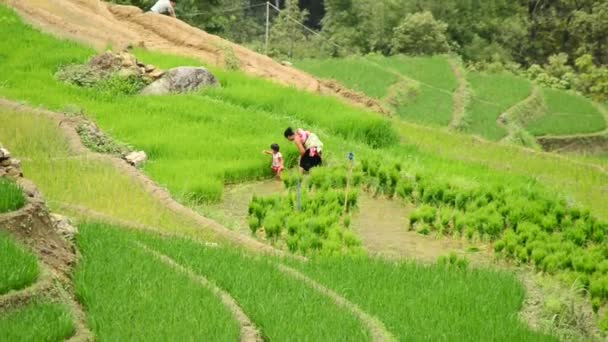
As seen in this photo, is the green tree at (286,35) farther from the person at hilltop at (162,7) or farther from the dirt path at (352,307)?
the dirt path at (352,307)

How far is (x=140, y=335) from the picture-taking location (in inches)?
255

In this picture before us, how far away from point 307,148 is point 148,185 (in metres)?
2.76

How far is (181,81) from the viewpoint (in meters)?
17.2

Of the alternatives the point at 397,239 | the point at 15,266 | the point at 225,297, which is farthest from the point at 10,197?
the point at 397,239

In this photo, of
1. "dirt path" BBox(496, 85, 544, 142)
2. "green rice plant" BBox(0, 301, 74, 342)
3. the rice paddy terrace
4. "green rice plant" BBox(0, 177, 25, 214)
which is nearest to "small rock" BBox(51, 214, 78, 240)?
the rice paddy terrace

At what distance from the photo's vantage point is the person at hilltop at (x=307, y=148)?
43.6ft

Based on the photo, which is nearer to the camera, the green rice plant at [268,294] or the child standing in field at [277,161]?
the green rice plant at [268,294]

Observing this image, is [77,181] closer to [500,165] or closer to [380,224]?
[380,224]

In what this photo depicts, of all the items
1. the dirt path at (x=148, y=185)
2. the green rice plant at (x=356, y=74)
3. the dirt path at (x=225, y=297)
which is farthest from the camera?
the green rice plant at (x=356, y=74)

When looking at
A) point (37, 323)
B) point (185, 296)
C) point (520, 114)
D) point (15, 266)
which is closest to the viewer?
point (37, 323)

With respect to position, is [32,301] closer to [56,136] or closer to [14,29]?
[56,136]

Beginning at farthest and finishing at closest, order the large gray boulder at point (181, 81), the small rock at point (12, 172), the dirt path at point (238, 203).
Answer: the large gray boulder at point (181, 81), the dirt path at point (238, 203), the small rock at point (12, 172)

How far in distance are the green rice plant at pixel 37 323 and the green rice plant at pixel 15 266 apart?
17cm

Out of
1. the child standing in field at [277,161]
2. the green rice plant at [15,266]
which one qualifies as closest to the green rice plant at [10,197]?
the green rice plant at [15,266]
